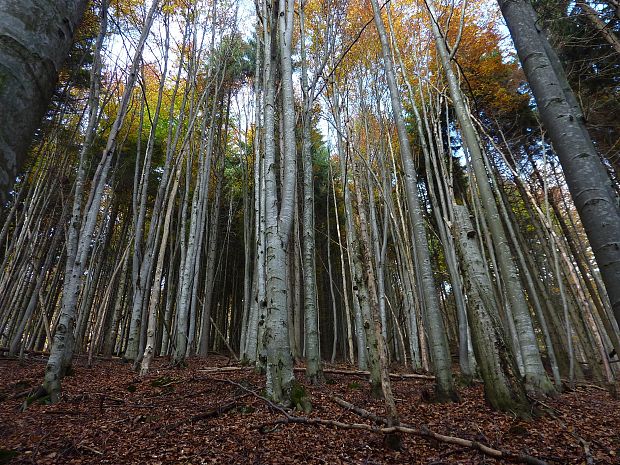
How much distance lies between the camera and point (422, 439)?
2756 mm

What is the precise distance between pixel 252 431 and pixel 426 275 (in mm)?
2854

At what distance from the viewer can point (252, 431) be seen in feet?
9.70

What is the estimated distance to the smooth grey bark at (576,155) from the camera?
1565mm

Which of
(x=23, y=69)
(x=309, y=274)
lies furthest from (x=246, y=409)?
(x=23, y=69)

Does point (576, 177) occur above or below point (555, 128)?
below

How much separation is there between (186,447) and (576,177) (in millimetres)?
3397

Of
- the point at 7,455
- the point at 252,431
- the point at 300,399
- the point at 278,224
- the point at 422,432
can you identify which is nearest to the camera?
the point at 7,455

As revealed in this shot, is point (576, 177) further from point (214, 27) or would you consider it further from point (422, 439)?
point (214, 27)

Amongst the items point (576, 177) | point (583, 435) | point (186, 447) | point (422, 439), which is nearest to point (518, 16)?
point (576, 177)

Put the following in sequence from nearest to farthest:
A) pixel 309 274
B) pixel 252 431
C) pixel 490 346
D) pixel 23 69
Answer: pixel 23 69, pixel 252 431, pixel 490 346, pixel 309 274

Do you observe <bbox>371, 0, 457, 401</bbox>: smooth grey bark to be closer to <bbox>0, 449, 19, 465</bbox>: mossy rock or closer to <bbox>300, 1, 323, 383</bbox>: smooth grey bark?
<bbox>300, 1, 323, 383</bbox>: smooth grey bark

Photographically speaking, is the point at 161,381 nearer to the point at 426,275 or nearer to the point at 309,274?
the point at 309,274

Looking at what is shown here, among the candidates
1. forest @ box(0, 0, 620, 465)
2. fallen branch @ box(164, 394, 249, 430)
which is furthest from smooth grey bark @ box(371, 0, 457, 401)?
fallen branch @ box(164, 394, 249, 430)

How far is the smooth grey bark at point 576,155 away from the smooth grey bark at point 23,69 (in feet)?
7.50
